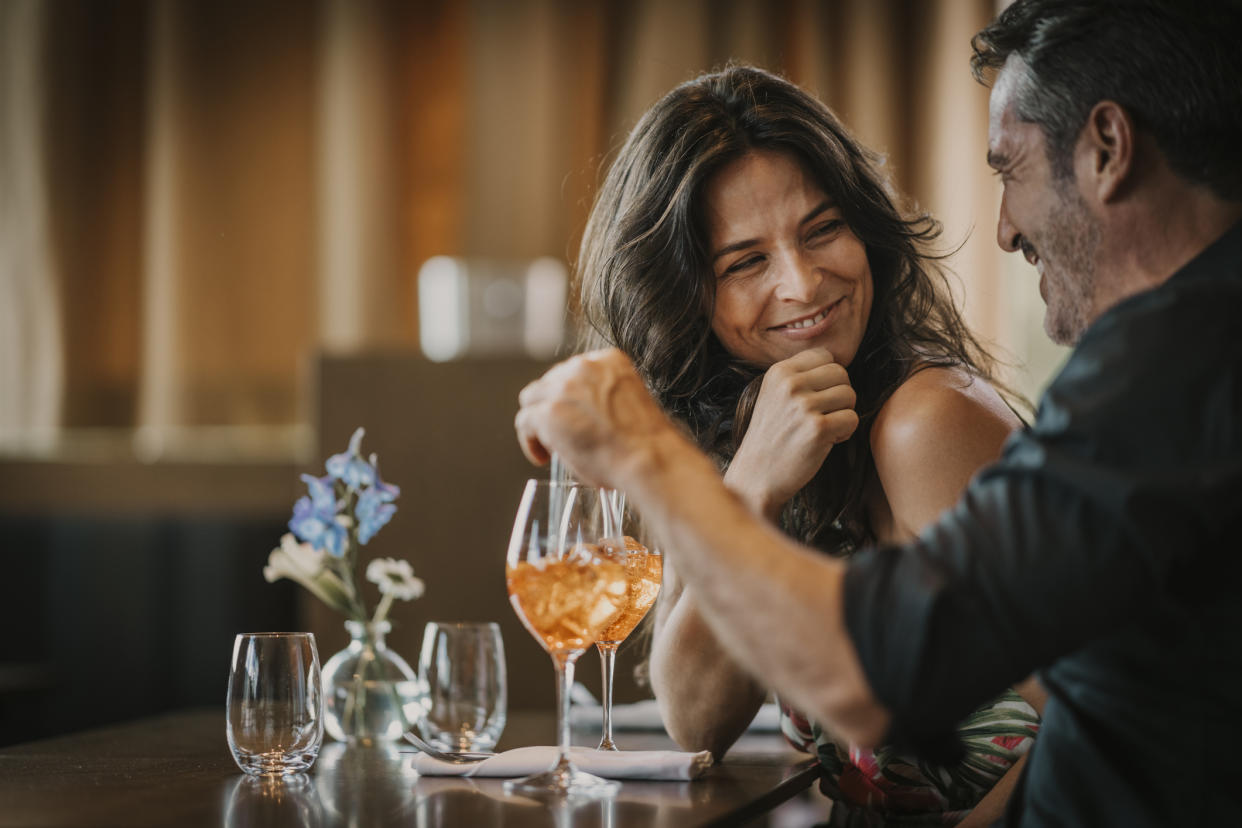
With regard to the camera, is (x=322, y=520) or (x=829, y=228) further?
(x=829, y=228)

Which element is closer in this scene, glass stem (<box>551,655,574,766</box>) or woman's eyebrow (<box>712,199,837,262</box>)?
glass stem (<box>551,655,574,766</box>)

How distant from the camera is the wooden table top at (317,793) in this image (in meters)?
→ 0.88

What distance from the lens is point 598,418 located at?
3.03 ft

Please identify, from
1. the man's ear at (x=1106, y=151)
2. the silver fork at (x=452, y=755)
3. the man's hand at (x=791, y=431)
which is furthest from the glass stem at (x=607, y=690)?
the man's ear at (x=1106, y=151)

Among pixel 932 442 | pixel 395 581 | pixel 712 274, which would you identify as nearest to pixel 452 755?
pixel 395 581

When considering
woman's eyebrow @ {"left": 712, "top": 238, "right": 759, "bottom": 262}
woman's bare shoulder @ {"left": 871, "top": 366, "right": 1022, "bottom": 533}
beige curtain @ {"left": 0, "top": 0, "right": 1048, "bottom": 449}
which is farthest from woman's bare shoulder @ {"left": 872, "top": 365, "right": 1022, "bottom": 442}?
beige curtain @ {"left": 0, "top": 0, "right": 1048, "bottom": 449}

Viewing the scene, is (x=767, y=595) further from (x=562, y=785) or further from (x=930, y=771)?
(x=930, y=771)

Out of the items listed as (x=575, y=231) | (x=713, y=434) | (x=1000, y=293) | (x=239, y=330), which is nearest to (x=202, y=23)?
(x=239, y=330)

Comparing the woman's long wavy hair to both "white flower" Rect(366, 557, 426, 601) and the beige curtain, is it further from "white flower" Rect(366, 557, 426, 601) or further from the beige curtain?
the beige curtain

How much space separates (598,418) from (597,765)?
1.05 feet

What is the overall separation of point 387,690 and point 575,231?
226 centimetres

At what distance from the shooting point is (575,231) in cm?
349

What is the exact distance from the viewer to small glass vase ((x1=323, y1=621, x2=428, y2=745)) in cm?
137

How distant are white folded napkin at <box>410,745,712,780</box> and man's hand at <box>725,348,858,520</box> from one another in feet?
1.06
